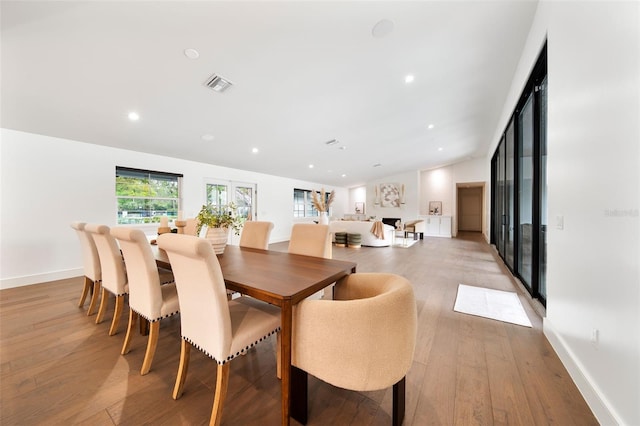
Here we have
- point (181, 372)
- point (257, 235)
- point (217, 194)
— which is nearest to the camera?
point (181, 372)

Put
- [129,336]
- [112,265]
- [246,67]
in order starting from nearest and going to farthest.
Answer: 1. [129,336]
2. [112,265]
3. [246,67]

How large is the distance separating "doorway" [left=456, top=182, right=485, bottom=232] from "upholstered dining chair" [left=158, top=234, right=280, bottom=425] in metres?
11.1

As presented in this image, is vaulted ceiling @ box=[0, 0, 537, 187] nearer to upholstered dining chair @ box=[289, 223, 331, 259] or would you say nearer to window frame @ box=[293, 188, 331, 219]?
upholstered dining chair @ box=[289, 223, 331, 259]

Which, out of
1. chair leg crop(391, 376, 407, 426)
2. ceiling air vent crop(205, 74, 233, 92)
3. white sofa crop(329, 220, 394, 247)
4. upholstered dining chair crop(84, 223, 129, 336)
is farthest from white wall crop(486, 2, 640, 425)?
white sofa crop(329, 220, 394, 247)

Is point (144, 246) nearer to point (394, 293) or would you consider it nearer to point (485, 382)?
point (394, 293)

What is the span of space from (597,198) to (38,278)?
20.5ft

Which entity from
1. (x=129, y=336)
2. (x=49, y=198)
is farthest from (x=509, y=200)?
(x=49, y=198)

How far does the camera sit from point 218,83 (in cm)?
278

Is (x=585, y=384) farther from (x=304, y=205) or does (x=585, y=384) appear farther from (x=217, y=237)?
(x=304, y=205)

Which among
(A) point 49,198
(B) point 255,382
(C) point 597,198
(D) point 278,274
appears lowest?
(B) point 255,382

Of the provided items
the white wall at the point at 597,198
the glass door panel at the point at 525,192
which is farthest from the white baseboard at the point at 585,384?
the glass door panel at the point at 525,192

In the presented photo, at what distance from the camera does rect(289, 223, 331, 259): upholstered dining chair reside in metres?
2.21

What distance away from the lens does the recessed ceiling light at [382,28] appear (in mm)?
2105

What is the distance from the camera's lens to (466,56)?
2.81 m
